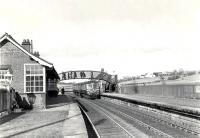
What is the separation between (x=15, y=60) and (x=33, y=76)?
1857 millimetres

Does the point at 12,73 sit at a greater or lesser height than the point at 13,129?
greater

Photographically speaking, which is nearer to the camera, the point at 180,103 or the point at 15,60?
the point at 180,103

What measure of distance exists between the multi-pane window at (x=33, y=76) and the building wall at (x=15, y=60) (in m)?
0.38

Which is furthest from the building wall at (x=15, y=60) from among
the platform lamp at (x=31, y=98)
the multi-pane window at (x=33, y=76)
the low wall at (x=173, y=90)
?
the low wall at (x=173, y=90)

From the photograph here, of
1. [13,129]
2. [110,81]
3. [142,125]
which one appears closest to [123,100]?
[142,125]

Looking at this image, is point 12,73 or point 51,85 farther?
point 51,85

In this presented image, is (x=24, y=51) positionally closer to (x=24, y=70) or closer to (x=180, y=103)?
(x=24, y=70)

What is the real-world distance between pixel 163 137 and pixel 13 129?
640cm

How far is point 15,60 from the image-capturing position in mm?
26422

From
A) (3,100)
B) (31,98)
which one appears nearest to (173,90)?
(31,98)

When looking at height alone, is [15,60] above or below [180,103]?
above

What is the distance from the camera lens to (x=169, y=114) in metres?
19.9

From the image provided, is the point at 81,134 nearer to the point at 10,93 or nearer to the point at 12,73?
the point at 10,93

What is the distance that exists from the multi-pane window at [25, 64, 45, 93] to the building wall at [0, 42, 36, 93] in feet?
1.25
